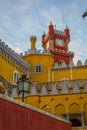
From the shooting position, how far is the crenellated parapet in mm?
32247

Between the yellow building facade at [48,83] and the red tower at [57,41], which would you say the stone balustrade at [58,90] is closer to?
the yellow building facade at [48,83]

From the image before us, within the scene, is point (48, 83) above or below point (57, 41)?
below

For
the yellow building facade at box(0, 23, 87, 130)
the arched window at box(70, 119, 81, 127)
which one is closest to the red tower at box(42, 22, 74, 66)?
the yellow building facade at box(0, 23, 87, 130)

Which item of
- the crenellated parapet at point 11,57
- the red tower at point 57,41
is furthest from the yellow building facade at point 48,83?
the red tower at point 57,41

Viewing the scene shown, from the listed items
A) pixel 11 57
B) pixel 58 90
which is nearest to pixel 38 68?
pixel 11 57

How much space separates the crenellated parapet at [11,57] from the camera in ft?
106

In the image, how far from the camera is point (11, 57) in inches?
1356

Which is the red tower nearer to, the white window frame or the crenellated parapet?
the white window frame

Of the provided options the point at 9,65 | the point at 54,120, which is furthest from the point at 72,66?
the point at 54,120

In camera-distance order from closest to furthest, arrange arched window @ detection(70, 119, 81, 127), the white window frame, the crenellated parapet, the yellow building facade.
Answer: the yellow building facade, arched window @ detection(70, 119, 81, 127), the crenellated parapet, the white window frame

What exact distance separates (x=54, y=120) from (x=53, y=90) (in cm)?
1014

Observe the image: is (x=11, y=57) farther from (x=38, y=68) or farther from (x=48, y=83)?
(x=38, y=68)

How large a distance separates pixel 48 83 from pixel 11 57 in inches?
211

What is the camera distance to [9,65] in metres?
33.9
